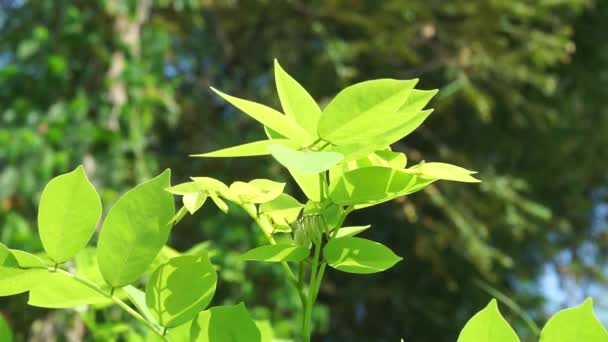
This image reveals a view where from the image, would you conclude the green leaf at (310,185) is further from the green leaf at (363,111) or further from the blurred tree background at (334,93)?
the blurred tree background at (334,93)

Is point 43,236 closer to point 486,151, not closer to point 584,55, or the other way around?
point 486,151

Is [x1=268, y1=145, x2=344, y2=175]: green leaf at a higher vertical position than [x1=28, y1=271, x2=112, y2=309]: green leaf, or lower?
higher

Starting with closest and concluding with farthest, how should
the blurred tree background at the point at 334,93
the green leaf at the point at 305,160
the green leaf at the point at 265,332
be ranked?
1. the green leaf at the point at 305,160
2. the green leaf at the point at 265,332
3. the blurred tree background at the point at 334,93

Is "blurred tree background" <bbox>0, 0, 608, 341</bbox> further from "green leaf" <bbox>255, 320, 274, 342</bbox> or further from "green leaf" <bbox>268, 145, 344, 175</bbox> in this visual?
"green leaf" <bbox>268, 145, 344, 175</bbox>

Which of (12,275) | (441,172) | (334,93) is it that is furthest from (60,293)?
(334,93)

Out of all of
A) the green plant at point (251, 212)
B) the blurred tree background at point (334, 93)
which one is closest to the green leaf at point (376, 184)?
the green plant at point (251, 212)

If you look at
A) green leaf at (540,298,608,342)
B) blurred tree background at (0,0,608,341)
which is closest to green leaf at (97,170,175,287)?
green leaf at (540,298,608,342)

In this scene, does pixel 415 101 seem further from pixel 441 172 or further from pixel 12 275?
pixel 12 275
